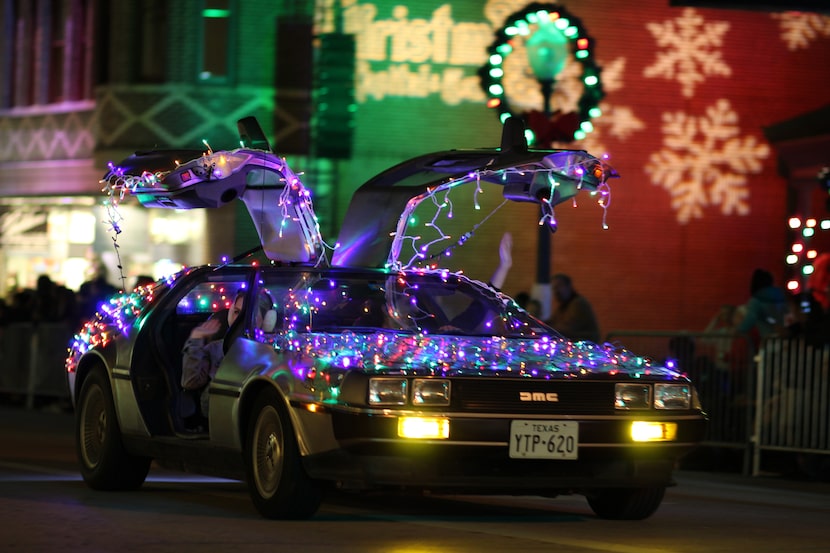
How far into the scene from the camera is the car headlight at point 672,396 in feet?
30.6

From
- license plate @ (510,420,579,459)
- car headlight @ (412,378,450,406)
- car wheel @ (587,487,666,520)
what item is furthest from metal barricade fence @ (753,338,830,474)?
car headlight @ (412,378,450,406)

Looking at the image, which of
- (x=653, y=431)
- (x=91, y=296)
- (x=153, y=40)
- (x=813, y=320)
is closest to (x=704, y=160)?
(x=153, y=40)

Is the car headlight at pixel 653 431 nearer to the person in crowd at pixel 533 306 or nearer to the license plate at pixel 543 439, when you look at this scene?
the license plate at pixel 543 439

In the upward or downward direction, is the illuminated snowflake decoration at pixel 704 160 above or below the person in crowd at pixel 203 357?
above

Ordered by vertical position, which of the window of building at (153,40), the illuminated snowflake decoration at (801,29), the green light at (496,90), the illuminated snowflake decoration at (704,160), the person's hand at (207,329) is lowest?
the person's hand at (207,329)

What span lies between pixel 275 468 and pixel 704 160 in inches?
781

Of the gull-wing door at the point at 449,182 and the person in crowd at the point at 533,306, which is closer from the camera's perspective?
the gull-wing door at the point at 449,182

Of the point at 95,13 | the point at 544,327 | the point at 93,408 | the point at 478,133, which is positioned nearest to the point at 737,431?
the point at 544,327

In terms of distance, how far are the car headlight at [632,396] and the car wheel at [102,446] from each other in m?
3.16

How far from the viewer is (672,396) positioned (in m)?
9.42

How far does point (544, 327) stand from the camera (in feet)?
34.7

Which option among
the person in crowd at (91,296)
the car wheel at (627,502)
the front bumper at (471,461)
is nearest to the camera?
the front bumper at (471,461)

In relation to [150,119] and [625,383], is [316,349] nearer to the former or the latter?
[625,383]

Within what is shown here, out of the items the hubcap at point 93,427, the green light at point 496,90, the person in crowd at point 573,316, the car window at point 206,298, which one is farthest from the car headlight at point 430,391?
the green light at point 496,90
